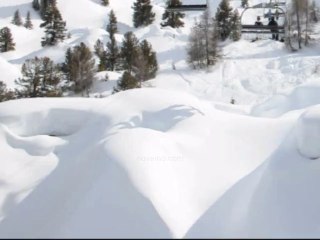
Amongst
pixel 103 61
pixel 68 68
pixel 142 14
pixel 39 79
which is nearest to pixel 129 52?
pixel 103 61

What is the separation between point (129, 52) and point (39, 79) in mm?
9318

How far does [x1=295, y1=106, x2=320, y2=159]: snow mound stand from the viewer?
7.93 metres

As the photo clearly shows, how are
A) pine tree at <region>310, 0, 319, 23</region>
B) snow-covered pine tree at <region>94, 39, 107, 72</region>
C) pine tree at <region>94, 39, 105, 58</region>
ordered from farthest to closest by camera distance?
pine tree at <region>310, 0, 319, 23</region> → pine tree at <region>94, 39, 105, 58</region> → snow-covered pine tree at <region>94, 39, 107, 72</region>

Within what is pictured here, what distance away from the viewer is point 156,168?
7.71 m

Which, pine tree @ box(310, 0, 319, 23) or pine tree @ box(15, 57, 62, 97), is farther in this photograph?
pine tree @ box(310, 0, 319, 23)

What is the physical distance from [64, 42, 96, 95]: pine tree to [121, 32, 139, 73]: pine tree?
2.81 m

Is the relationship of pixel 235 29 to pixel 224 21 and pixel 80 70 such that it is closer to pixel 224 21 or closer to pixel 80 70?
pixel 224 21

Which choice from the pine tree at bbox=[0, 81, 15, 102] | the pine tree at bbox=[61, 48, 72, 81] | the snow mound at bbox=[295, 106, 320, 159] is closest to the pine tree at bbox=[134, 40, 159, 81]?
the pine tree at bbox=[61, 48, 72, 81]

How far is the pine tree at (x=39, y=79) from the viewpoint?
1116 inches

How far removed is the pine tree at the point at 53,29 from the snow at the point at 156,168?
34.3 meters

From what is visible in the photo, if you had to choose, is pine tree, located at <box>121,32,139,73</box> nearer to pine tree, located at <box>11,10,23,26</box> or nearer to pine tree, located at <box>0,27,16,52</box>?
pine tree, located at <box>0,27,16,52</box>

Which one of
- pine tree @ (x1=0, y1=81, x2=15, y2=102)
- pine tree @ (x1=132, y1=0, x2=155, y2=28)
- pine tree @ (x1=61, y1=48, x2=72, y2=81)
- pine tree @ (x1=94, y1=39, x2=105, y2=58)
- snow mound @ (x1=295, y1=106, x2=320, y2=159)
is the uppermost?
pine tree @ (x1=132, y1=0, x2=155, y2=28)

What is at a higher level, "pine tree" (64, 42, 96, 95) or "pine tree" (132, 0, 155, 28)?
"pine tree" (132, 0, 155, 28)

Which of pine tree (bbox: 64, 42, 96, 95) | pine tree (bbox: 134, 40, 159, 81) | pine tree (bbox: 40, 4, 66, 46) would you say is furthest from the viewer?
pine tree (bbox: 40, 4, 66, 46)
